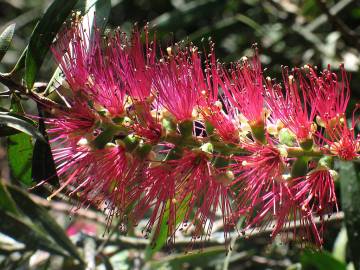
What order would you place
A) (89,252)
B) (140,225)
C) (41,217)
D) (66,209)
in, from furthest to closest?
1. (140,225)
2. (66,209)
3. (89,252)
4. (41,217)

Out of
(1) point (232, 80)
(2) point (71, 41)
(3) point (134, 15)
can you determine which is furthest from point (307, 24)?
(2) point (71, 41)

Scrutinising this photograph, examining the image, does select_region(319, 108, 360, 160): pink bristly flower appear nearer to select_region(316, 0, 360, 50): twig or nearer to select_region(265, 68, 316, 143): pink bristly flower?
select_region(265, 68, 316, 143): pink bristly flower

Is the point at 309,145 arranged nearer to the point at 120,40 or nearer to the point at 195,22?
the point at 120,40

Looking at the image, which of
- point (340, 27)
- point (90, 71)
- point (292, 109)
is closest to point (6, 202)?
point (90, 71)

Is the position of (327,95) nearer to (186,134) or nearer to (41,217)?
(186,134)

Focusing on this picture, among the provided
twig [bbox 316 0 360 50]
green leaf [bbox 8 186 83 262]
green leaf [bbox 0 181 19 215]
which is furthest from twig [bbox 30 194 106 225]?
twig [bbox 316 0 360 50]
